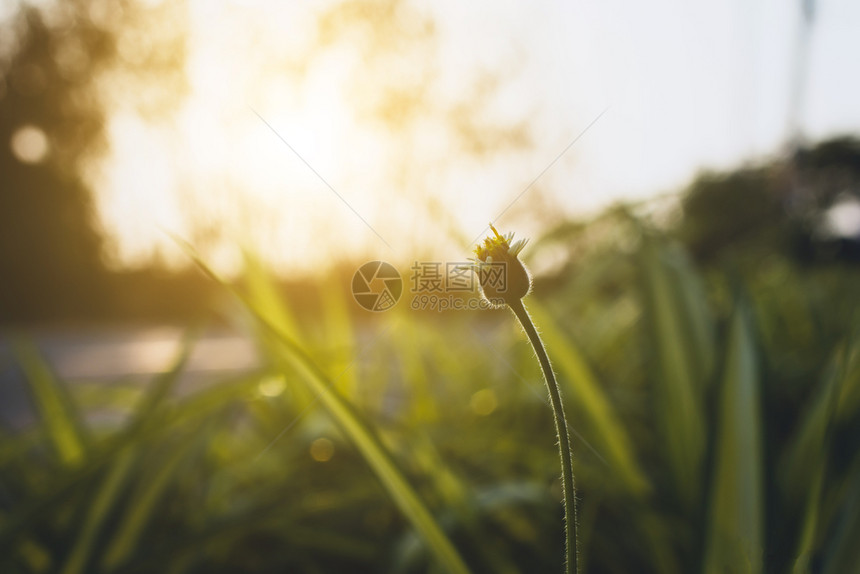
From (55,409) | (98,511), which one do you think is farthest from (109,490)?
(55,409)

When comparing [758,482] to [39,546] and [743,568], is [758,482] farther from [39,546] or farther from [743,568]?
[39,546]

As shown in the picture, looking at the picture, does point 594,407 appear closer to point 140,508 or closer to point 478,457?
point 478,457

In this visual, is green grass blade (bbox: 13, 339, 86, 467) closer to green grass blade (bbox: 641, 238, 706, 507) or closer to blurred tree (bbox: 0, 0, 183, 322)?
green grass blade (bbox: 641, 238, 706, 507)

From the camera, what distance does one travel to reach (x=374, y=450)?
0.25 metres

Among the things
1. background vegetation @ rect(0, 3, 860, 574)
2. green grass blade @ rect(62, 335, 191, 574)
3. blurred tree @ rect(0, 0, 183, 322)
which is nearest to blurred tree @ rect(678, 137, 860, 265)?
background vegetation @ rect(0, 3, 860, 574)

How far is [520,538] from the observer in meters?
0.49

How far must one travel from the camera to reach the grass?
0.33m

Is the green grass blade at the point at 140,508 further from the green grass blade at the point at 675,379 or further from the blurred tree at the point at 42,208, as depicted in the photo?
the blurred tree at the point at 42,208

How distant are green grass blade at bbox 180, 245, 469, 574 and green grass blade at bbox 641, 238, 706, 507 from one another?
0.81 feet

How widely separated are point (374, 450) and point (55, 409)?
548mm

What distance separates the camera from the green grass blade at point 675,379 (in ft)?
1.45

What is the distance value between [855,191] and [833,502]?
6.30 meters

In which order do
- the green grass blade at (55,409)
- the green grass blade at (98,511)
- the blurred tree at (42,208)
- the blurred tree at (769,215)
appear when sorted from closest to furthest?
the green grass blade at (98,511), the green grass blade at (55,409), the blurred tree at (769,215), the blurred tree at (42,208)

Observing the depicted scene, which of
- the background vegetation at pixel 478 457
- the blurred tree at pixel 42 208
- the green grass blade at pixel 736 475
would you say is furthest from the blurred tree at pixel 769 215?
the blurred tree at pixel 42 208
